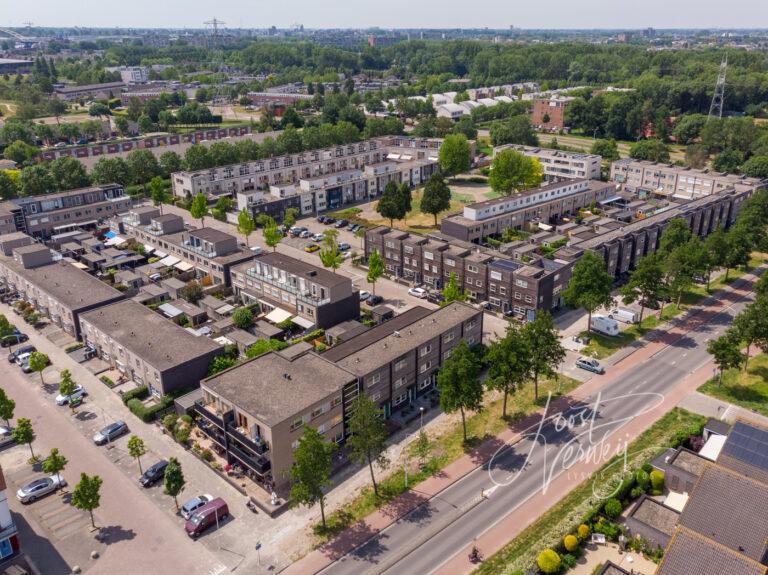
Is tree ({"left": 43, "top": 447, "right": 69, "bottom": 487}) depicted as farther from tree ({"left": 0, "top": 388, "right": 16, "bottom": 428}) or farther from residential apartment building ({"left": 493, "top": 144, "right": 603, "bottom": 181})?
residential apartment building ({"left": 493, "top": 144, "right": 603, "bottom": 181})

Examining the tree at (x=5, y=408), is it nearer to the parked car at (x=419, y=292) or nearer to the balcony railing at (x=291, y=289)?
the balcony railing at (x=291, y=289)

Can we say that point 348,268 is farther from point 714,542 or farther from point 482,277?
point 714,542

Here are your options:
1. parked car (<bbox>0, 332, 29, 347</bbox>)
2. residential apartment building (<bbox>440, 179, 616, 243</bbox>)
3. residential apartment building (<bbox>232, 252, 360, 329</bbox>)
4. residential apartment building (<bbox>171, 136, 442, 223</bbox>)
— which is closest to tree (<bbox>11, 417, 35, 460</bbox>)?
parked car (<bbox>0, 332, 29, 347</bbox>)

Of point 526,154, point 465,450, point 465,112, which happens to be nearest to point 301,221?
point 526,154

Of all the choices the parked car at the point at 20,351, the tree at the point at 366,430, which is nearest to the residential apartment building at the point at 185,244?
the parked car at the point at 20,351

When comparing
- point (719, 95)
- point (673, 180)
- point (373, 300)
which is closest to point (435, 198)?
point (373, 300)

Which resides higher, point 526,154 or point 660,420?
point 526,154

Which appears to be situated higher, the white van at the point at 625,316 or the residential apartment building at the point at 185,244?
the residential apartment building at the point at 185,244
